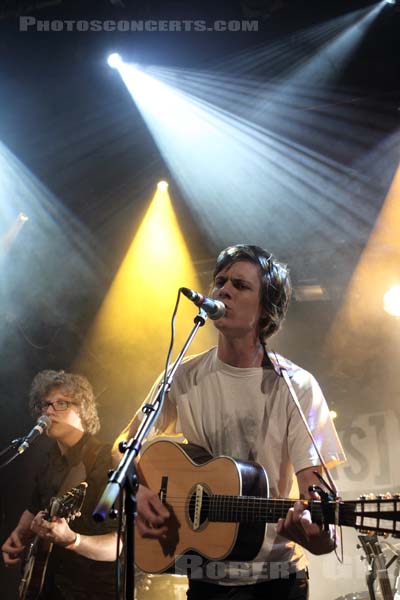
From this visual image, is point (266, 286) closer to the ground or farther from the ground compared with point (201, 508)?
farther from the ground

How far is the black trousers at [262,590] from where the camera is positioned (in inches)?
99.5

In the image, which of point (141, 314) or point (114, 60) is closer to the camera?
point (114, 60)

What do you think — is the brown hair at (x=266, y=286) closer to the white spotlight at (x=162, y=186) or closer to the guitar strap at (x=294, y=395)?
the guitar strap at (x=294, y=395)

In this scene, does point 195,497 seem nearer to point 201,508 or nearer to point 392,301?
point 201,508

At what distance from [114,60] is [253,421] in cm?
458

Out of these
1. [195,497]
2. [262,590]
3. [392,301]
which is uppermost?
[392,301]

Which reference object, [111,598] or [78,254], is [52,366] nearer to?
[78,254]

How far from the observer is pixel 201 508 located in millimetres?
2697

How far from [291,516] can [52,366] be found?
6.38 m

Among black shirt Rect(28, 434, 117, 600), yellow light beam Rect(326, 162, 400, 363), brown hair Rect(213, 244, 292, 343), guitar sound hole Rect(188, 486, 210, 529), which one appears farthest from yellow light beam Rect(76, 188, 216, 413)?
guitar sound hole Rect(188, 486, 210, 529)

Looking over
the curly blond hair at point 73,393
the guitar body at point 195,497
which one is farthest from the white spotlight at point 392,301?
the guitar body at point 195,497

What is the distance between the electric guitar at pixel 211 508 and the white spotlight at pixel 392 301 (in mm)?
5610

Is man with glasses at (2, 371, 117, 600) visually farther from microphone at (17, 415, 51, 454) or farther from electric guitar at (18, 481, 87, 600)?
microphone at (17, 415, 51, 454)

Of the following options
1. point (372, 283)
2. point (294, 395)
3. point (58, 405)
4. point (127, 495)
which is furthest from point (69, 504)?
point (372, 283)
